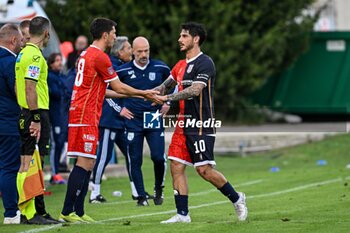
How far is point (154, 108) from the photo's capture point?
16781 millimetres

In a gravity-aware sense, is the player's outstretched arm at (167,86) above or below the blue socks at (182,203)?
above

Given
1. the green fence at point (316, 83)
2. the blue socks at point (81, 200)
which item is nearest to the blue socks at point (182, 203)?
the blue socks at point (81, 200)

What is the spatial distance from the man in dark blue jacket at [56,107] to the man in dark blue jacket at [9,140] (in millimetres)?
6673

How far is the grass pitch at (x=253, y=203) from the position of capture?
41.4 ft

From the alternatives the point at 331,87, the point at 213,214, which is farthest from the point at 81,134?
the point at 331,87

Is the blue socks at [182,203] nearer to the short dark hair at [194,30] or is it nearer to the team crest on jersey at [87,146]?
the team crest on jersey at [87,146]

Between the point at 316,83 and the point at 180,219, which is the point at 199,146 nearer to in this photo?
the point at 180,219

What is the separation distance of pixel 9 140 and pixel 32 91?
2.76 feet

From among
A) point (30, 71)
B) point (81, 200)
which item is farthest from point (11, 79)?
point (81, 200)

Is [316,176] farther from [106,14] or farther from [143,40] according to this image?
[106,14]

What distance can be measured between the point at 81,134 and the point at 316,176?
851 cm

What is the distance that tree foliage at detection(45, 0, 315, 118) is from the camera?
30500mm

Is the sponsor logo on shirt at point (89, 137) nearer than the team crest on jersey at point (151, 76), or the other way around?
the sponsor logo on shirt at point (89, 137)

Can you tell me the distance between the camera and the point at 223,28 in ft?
99.9
